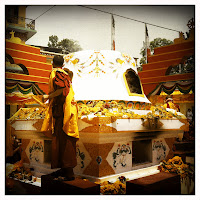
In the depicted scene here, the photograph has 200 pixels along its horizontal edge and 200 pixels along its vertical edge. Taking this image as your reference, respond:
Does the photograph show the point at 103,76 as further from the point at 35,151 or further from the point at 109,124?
the point at 35,151

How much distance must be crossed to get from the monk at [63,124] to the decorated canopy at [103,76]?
155cm

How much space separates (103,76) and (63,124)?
7.35ft

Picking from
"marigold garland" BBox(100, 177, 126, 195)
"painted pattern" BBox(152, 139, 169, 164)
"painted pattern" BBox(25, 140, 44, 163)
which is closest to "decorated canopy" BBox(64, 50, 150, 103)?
"painted pattern" BBox(152, 139, 169, 164)

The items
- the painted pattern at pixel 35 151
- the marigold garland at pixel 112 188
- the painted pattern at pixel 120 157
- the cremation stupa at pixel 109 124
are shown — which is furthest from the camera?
the painted pattern at pixel 35 151

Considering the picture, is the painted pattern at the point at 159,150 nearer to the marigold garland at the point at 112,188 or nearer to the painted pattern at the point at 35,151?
the marigold garland at the point at 112,188

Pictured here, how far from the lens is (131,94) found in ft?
18.1

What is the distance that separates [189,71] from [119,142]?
3.32m

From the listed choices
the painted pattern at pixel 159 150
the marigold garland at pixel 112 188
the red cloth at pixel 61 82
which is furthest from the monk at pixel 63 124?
the painted pattern at pixel 159 150

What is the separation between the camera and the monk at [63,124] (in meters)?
3.56

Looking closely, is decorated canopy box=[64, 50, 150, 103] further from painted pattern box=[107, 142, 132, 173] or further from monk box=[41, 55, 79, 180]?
Result: monk box=[41, 55, 79, 180]

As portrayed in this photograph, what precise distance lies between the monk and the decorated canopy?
1551 mm

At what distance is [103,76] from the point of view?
5504 millimetres

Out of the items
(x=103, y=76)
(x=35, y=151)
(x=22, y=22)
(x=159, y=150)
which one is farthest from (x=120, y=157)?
(x=22, y=22)

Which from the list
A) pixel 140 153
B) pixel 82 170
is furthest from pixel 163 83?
pixel 82 170
